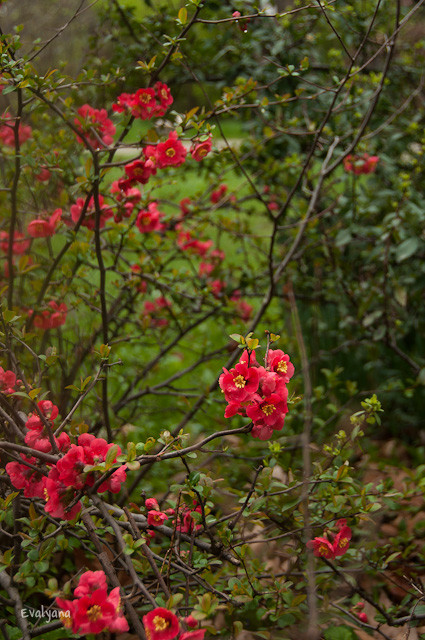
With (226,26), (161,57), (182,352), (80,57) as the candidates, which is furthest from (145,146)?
(182,352)

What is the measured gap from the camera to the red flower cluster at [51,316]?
5.14 ft

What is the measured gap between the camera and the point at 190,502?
46.1 inches

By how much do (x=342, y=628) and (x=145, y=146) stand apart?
116cm

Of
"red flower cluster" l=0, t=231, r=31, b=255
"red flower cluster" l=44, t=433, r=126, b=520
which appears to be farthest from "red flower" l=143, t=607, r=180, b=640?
"red flower cluster" l=0, t=231, r=31, b=255

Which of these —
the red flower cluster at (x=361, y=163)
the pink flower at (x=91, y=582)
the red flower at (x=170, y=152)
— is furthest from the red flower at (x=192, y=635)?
the red flower cluster at (x=361, y=163)

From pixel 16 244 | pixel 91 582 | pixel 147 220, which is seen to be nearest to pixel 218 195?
pixel 147 220

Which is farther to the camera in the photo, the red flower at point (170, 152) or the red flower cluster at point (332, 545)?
the red flower at point (170, 152)

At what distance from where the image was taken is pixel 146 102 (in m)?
1.39

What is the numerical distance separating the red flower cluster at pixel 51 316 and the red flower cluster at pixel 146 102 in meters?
0.52

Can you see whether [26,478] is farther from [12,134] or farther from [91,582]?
[12,134]

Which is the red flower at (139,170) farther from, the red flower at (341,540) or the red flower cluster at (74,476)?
the red flower at (341,540)

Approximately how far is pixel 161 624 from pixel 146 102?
1.09 m

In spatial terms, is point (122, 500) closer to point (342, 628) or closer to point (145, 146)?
point (342, 628)

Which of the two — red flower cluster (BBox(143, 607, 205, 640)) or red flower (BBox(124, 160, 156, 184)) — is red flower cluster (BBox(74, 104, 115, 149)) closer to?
red flower (BBox(124, 160, 156, 184))
